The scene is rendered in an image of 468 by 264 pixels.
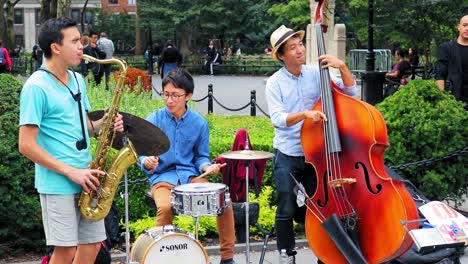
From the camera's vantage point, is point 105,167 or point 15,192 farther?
point 15,192

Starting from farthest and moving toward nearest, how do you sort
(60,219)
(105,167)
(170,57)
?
(170,57)
(105,167)
(60,219)

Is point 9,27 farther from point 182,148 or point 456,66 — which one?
point 182,148

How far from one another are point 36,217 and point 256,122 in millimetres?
6681

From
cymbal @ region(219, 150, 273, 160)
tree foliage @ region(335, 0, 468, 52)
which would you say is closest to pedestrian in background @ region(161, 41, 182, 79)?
tree foliage @ region(335, 0, 468, 52)

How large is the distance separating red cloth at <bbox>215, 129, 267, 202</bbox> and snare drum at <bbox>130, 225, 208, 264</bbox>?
3.50 ft

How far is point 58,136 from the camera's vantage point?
4.48m

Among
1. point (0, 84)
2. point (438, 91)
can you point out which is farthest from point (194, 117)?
point (438, 91)

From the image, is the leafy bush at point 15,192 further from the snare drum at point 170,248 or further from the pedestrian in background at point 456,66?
the pedestrian in background at point 456,66

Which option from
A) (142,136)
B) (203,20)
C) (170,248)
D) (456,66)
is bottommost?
(170,248)

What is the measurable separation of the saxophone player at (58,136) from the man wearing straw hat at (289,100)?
67.7 inches

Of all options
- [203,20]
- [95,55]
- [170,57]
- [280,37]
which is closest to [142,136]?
[280,37]

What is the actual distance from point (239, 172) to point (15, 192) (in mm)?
1921

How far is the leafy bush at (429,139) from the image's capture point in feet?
24.0

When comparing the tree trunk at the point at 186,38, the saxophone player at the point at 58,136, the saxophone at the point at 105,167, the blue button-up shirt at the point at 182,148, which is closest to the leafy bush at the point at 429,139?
the blue button-up shirt at the point at 182,148
